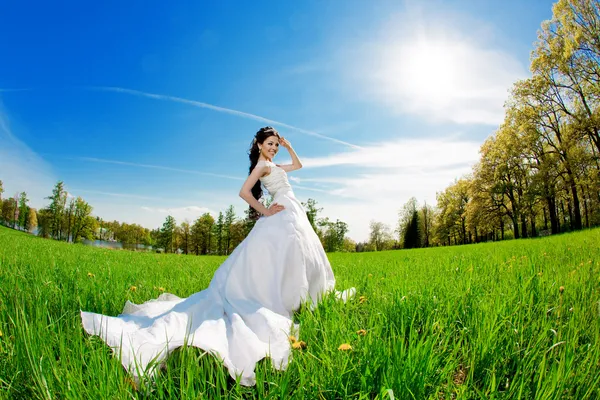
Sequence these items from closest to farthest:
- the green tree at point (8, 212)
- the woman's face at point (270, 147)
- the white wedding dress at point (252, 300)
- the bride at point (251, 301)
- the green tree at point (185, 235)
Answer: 1. the bride at point (251, 301)
2. the white wedding dress at point (252, 300)
3. the woman's face at point (270, 147)
4. the green tree at point (185, 235)
5. the green tree at point (8, 212)

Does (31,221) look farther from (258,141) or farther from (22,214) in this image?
(258,141)

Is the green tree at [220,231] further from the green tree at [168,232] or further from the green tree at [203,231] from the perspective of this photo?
the green tree at [168,232]

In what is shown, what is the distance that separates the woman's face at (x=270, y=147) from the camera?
5.84m

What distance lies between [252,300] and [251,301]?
0.05 metres

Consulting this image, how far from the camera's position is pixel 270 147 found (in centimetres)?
585

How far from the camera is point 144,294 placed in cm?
516

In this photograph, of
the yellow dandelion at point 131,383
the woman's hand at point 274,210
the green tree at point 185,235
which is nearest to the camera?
the yellow dandelion at point 131,383

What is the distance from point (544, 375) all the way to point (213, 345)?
2.46 meters

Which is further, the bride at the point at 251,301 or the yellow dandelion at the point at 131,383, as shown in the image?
the bride at the point at 251,301

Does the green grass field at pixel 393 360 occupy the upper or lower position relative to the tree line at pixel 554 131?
lower

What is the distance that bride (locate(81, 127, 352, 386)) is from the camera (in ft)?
9.09

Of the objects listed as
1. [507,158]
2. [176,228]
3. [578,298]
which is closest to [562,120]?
[507,158]

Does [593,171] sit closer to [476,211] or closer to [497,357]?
[476,211]

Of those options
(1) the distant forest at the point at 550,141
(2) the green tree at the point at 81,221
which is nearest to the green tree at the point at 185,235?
(2) the green tree at the point at 81,221
